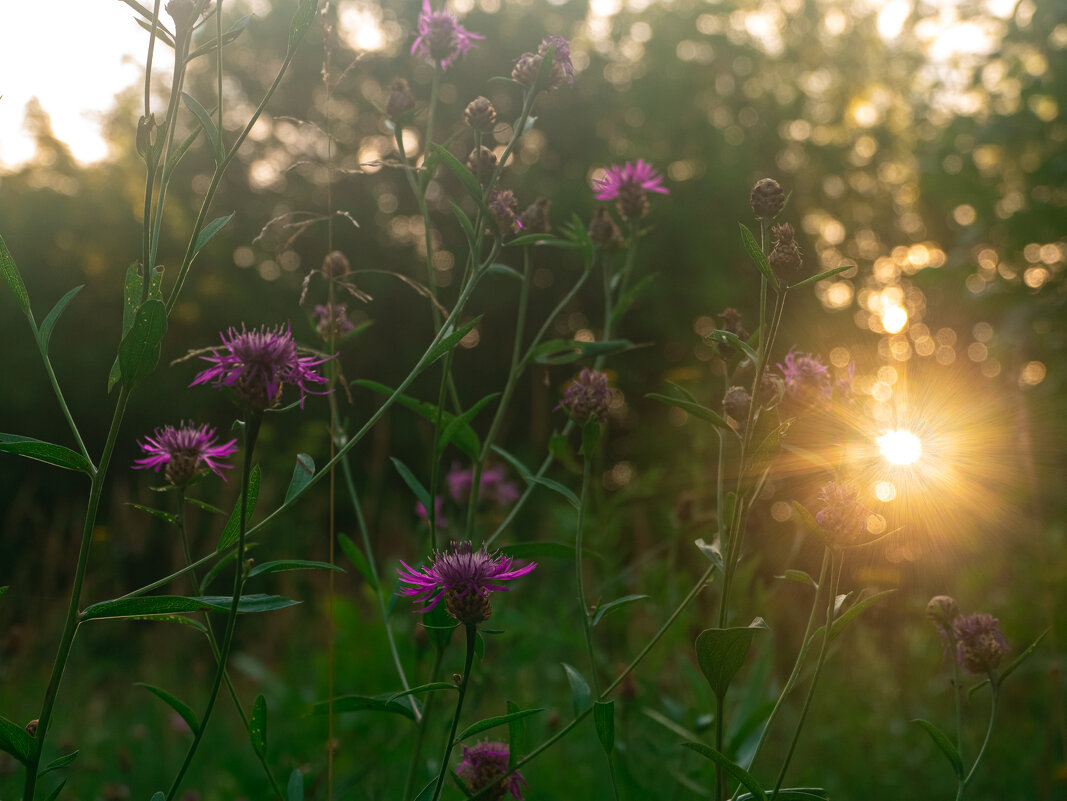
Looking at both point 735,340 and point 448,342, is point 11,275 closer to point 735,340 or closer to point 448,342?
point 448,342

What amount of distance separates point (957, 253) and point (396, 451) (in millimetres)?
8595

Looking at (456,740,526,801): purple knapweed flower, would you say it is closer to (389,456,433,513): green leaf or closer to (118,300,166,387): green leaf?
(389,456,433,513): green leaf

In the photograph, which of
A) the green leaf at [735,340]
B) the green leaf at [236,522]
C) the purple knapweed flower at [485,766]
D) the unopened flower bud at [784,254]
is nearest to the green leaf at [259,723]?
the green leaf at [236,522]

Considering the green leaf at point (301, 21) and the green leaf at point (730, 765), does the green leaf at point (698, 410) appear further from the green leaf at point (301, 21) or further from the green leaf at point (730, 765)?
the green leaf at point (301, 21)

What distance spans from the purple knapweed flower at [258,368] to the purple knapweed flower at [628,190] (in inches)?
28.4

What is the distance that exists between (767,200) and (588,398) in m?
0.38

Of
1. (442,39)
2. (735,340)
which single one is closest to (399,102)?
(442,39)

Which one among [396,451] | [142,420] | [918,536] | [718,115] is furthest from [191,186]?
[918,536]

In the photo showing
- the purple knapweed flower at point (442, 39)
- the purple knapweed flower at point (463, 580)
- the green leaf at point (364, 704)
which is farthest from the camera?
the purple knapweed flower at point (442, 39)

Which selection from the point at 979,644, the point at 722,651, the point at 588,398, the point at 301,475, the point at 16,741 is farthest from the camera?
the point at 588,398

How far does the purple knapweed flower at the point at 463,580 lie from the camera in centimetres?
91

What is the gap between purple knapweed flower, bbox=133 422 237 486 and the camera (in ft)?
3.35

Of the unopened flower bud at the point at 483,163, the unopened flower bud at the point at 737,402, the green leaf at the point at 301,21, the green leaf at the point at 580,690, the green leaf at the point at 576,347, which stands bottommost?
the green leaf at the point at 580,690

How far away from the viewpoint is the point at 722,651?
0.90 metres
